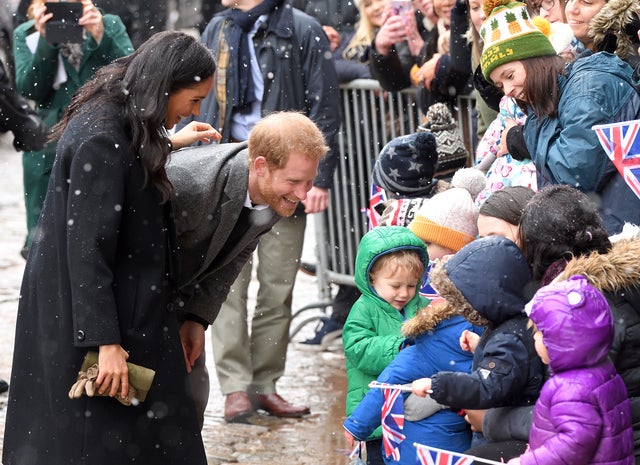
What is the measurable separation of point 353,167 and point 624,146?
3.84 meters

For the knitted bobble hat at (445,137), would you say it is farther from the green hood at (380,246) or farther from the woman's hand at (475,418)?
the woman's hand at (475,418)

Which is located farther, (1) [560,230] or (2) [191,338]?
(2) [191,338]

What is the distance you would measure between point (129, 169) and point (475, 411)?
1.48m

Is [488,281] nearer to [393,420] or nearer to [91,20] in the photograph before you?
[393,420]

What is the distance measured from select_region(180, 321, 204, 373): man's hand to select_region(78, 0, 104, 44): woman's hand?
370cm

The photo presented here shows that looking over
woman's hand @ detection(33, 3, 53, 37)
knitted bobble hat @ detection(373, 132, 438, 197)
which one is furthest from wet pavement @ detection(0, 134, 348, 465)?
woman's hand @ detection(33, 3, 53, 37)

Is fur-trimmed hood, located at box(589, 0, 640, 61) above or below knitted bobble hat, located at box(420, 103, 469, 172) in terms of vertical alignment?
above

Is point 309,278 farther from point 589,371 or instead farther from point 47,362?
point 589,371

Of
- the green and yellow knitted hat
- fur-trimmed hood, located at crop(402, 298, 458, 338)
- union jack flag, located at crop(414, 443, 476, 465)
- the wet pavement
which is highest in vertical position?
the green and yellow knitted hat

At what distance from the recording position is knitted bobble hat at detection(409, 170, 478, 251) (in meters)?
5.42

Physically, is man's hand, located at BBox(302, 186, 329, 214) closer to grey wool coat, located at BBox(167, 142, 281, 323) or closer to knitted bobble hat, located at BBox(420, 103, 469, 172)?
knitted bobble hat, located at BBox(420, 103, 469, 172)

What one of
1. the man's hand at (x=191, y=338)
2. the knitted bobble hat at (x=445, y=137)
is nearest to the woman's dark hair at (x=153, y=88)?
the man's hand at (x=191, y=338)

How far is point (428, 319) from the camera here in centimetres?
459

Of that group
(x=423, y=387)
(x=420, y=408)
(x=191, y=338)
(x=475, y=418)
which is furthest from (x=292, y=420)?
(x=423, y=387)
